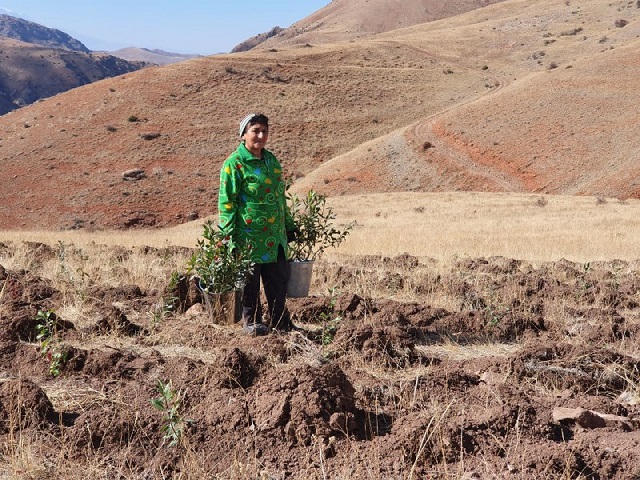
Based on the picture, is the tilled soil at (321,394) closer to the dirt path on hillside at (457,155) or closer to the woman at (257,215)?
the woman at (257,215)

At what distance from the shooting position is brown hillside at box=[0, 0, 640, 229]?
36188 millimetres

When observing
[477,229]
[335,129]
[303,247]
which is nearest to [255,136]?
[303,247]

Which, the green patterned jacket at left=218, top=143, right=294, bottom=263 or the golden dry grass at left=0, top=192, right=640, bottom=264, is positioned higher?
the green patterned jacket at left=218, top=143, right=294, bottom=263

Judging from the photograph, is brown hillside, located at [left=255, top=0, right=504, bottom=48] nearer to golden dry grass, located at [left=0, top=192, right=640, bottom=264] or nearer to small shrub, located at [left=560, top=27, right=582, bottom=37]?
small shrub, located at [left=560, top=27, right=582, bottom=37]

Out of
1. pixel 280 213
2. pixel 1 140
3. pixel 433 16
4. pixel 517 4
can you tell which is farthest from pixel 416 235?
→ pixel 433 16

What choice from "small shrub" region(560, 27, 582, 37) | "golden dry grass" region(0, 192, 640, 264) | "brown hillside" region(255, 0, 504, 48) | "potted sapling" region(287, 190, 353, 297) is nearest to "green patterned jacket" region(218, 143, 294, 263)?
"potted sapling" region(287, 190, 353, 297)

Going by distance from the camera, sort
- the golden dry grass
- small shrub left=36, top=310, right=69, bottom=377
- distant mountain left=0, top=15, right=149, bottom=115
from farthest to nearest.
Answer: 1. distant mountain left=0, top=15, right=149, bottom=115
2. the golden dry grass
3. small shrub left=36, top=310, right=69, bottom=377

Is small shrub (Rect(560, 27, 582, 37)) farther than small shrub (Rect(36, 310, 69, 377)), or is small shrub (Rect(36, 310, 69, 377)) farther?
small shrub (Rect(560, 27, 582, 37))

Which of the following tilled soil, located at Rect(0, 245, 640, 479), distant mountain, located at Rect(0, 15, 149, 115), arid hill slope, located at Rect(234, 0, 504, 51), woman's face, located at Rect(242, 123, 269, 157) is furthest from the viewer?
arid hill slope, located at Rect(234, 0, 504, 51)

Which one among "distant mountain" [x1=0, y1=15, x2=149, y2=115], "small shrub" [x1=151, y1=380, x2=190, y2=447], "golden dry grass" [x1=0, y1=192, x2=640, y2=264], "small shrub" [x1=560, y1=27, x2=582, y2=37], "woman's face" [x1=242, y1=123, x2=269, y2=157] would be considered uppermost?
"distant mountain" [x1=0, y1=15, x2=149, y2=115]

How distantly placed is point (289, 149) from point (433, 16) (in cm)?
11131

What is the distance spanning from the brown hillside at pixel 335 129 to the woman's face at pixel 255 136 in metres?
28.1

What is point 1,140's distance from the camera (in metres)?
47.2

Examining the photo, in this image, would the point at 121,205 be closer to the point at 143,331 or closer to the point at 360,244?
the point at 360,244
